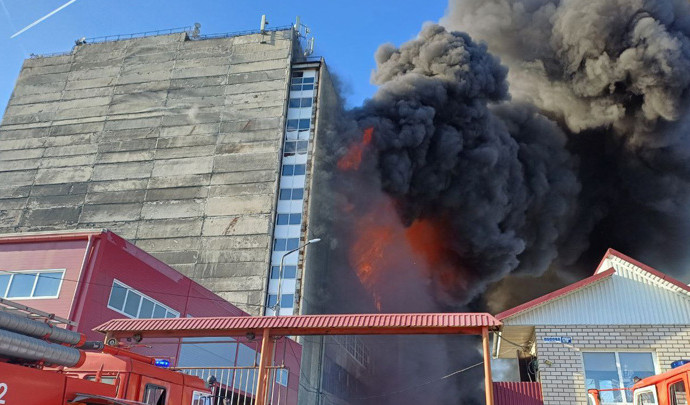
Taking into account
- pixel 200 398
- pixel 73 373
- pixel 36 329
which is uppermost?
pixel 36 329

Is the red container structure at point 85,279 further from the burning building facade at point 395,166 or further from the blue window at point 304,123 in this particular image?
the blue window at point 304,123

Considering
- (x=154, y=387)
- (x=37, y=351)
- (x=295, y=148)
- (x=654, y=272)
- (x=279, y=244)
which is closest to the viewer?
(x=37, y=351)

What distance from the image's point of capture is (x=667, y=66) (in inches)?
1319

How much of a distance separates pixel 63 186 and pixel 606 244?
131 feet

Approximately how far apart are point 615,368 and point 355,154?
92.0ft

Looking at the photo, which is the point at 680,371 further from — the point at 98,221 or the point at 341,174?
the point at 98,221

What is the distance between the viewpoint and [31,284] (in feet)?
59.7

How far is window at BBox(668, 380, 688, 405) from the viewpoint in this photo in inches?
316

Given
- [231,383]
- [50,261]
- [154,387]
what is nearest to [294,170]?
[231,383]

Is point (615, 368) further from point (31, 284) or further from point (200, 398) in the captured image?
point (31, 284)

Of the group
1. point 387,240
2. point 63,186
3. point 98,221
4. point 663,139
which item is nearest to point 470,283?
point 387,240

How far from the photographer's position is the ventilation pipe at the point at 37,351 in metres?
7.15

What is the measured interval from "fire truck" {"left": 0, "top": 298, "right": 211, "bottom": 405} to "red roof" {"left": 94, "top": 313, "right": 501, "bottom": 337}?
142cm

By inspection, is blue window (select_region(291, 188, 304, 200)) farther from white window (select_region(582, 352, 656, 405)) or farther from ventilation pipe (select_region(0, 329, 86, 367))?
ventilation pipe (select_region(0, 329, 86, 367))
